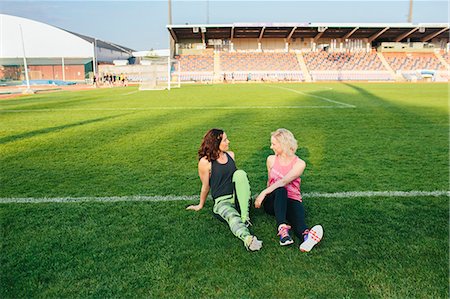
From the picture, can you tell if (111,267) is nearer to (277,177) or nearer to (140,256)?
(140,256)

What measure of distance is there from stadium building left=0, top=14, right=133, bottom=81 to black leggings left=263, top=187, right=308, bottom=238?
55721 mm

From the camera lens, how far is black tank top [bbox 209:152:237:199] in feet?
12.9

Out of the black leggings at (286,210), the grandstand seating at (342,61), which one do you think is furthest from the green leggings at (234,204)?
the grandstand seating at (342,61)

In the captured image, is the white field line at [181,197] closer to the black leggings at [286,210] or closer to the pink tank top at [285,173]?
the pink tank top at [285,173]

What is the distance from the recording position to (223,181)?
3938mm

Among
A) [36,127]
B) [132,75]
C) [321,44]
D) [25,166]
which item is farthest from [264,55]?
[25,166]

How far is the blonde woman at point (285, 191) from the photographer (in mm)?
3531

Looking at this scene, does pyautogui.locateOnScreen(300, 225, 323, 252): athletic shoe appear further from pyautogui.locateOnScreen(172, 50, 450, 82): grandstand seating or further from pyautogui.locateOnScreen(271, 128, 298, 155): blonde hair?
pyautogui.locateOnScreen(172, 50, 450, 82): grandstand seating

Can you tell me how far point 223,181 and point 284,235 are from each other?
885mm

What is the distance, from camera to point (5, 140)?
8.53 meters

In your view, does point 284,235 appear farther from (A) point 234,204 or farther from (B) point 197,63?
(B) point 197,63

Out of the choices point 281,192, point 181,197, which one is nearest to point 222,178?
point 281,192

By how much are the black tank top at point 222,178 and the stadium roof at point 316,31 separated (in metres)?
49.9

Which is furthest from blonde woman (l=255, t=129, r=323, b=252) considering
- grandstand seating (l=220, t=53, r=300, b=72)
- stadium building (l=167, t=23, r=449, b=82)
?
grandstand seating (l=220, t=53, r=300, b=72)
